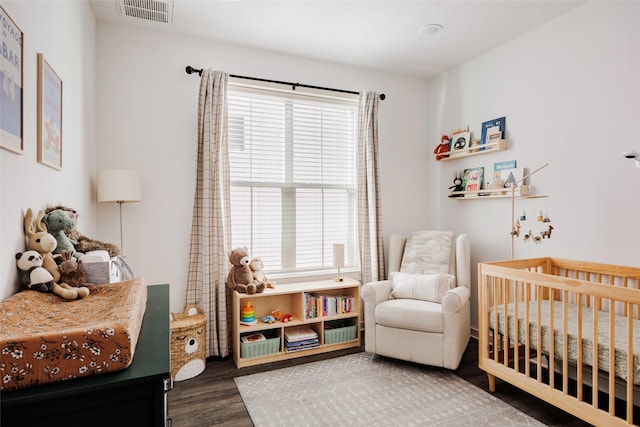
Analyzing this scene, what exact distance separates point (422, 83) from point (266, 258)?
250 centimetres

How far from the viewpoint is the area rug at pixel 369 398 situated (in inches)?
82.3

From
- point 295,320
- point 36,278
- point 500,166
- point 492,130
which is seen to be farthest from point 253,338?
point 492,130

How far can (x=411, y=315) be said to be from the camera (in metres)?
2.71

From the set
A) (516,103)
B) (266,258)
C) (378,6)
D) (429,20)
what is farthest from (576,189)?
(266,258)

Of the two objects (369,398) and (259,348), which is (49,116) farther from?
(369,398)

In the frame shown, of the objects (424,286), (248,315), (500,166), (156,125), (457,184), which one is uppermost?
(156,125)

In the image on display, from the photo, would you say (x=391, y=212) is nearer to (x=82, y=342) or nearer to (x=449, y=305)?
(x=449, y=305)

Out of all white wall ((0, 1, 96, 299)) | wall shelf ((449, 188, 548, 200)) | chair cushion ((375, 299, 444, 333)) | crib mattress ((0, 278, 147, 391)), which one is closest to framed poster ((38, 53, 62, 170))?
white wall ((0, 1, 96, 299))

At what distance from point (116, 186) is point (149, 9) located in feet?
4.12

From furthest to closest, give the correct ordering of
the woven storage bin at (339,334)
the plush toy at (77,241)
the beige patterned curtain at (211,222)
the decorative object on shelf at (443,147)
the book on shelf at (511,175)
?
1. the decorative object on shelf at (443,147)
2. the woven storage bin at (339,334)
3. the book on shelf at (511,175)
4. the beige patterned curtain at (211,222)
5. the plush toy at (77,241)

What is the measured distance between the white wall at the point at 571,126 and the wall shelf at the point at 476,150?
0.27ft

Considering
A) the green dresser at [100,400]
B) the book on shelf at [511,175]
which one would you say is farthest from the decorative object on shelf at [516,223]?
the green dresser at [100,400]

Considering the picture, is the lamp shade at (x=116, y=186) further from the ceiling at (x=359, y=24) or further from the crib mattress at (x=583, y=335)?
the crib mattress at (x=583, y=335)

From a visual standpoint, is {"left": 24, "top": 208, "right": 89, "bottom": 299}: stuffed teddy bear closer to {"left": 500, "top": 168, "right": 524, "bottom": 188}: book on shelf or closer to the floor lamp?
the floor lamp
